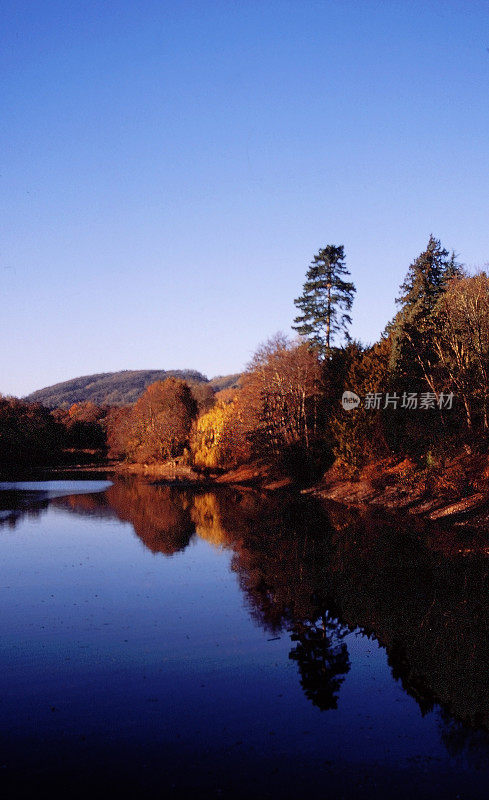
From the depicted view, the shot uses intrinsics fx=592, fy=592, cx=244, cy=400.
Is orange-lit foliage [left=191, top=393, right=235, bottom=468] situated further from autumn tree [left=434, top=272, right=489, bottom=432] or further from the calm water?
the calm water

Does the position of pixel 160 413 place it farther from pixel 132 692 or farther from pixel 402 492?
pixel 132 692

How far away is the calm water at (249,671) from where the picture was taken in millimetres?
7160

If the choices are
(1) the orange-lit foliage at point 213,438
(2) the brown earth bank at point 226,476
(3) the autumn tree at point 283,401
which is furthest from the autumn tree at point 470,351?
(1) the orange-lit foliage at point 213,438

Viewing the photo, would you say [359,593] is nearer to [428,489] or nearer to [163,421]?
[428,489]

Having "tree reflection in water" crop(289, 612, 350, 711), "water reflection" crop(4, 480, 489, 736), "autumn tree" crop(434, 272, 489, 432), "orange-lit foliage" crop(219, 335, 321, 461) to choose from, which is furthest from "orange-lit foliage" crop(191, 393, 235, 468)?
"tree reflection in water" crop(289, 612, 350, 711)

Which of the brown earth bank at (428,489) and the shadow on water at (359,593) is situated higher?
the brown earth bank at (428,489)

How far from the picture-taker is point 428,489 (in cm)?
2997

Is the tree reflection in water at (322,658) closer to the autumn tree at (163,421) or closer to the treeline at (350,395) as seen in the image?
the treeline at (350,395)

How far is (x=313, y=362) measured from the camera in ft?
157

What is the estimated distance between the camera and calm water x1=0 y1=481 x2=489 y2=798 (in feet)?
23.5

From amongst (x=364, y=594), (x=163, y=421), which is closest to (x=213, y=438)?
(x=163, y=421)

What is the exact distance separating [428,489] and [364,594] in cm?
1606

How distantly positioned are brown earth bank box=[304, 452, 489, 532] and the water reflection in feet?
7.96

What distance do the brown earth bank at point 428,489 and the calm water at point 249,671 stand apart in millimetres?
4704
